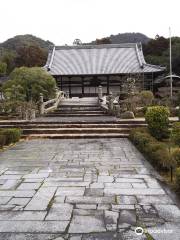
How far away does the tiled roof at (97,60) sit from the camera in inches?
1432

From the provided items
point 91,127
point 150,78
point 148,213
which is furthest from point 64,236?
point 150,78

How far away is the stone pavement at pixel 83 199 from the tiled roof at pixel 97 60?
1082 inches

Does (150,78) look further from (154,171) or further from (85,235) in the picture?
(85,235)

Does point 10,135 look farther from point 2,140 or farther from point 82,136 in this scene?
point 82,136

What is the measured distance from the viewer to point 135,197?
563 centimetres

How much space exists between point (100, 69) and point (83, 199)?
105 feet

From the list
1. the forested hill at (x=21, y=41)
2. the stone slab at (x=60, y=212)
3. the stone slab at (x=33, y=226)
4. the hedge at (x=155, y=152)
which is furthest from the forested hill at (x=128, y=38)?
the stone slab at (x=33, y=226)

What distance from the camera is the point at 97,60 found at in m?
39.5

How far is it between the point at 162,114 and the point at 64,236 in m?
8.67

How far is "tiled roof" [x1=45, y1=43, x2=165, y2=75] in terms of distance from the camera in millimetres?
36375

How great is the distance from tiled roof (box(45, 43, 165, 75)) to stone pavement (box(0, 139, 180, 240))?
1082 inches

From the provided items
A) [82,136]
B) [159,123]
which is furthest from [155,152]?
[82,136]

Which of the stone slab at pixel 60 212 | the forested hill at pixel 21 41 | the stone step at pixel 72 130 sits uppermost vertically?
the forested hill at pixel 21 41

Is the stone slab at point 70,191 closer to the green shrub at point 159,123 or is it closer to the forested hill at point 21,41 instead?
the green shrub at point 159,123
